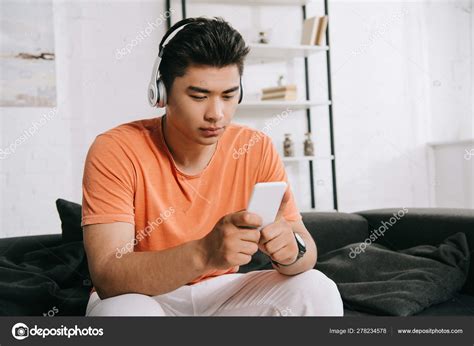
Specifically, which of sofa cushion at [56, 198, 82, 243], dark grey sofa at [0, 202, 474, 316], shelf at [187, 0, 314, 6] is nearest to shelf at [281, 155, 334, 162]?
shelf at [187, 0, 314, 6]

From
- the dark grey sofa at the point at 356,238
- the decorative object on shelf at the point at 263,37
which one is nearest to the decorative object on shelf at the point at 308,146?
the decorative object on shelf at the point at 263,37

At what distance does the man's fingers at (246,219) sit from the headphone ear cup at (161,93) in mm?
409

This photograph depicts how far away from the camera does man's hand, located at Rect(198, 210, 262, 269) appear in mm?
867

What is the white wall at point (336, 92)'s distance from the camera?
2838 mm

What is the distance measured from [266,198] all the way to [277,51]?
93.6 inches

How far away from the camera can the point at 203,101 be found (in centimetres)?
115

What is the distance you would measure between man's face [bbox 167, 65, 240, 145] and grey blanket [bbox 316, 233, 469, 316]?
0.61m

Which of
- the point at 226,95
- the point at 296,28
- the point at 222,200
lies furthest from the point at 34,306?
the point at 296,28

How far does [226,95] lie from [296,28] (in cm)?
227

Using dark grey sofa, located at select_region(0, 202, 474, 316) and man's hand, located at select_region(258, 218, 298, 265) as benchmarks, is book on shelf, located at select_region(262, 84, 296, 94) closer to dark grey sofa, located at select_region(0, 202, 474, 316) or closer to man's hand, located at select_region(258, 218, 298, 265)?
dark grey sofa, located at select_region(0, 202, 474, 316)

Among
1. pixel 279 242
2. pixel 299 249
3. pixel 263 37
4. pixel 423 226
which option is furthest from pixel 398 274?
pixel 263 37

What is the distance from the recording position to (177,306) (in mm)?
1135

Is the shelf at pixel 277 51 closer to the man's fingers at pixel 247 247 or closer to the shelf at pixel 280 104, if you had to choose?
the shelf at pixel 280 104

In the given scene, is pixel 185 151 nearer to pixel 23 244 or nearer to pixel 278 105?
pixel 23 244
